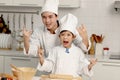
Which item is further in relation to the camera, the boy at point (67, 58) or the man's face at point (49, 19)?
the man's face at point (49, 19)

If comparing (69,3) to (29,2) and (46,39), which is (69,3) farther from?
(46,39)

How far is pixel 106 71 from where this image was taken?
11.0ft

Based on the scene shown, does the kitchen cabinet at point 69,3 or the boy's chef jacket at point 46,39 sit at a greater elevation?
the kitchen cabinet at point 69,3

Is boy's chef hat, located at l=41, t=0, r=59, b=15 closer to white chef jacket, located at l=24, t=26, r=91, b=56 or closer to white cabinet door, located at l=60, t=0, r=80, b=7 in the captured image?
white chef jacket, located at l=24, t=26, r=91, b=56

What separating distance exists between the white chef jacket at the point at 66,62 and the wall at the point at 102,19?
4.74ft

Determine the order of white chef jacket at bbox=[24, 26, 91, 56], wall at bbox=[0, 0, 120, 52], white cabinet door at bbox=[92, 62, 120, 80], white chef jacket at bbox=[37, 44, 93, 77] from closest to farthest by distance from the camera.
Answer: white chef jacket at bbox=[37, 44, 93, 77]
white chef jacket at bbox=[24, 26, 91, 56]
white cabinet door at bbox=[92, 62, 120, 80]
wall at bbox=[0, 0, 120, 52]

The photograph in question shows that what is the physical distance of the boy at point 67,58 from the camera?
229cm

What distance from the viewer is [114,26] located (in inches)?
148

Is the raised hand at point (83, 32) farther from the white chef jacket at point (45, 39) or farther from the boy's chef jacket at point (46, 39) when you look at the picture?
the white chef jacket at point (45, 39)

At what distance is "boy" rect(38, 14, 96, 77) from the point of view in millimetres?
2293

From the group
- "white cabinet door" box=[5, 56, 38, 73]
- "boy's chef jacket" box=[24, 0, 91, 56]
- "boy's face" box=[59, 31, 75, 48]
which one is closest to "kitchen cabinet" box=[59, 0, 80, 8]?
"white cabinet door" box=[5, 56, 38, 73]

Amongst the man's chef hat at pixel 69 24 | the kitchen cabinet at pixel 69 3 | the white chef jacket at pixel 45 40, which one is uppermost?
the kitchen cabinet at pixel 69 3

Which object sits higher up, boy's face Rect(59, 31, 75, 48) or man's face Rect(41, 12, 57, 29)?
man's face Rect(41, 12, 57, 29)

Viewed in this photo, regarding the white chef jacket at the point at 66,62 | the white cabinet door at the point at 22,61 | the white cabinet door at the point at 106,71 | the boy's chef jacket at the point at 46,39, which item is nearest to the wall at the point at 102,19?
the white cabinet door at the point at 106,71
